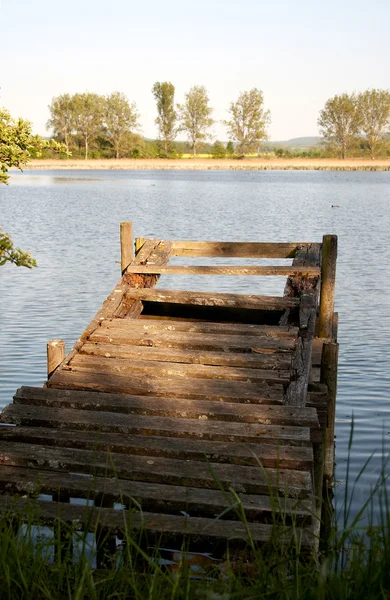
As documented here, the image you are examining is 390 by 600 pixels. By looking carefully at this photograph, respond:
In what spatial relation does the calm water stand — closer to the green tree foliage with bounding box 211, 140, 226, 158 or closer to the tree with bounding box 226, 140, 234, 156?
the green tree foliage with bounding box 211, 140, 226, 158

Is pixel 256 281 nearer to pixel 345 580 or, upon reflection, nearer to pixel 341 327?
pixel 341 327

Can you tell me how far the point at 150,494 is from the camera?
5309mm

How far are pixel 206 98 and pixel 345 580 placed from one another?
137732mm

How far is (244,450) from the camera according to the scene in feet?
19.2

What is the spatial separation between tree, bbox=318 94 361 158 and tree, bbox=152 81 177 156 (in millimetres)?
27293

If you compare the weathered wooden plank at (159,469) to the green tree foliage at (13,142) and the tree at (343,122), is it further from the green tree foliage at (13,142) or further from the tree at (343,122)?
the tree at (343,122)

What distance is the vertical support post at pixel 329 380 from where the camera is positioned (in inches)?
305

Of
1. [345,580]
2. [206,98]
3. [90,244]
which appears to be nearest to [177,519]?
[345,580]

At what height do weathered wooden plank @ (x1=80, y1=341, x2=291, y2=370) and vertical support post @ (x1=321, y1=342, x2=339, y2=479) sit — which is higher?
weathered wooden plank @ (x1=80, y1=341, x2=291, y2=370)

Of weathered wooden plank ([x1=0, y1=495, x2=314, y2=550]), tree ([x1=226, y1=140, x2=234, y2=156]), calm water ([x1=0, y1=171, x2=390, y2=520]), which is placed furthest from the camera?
tree ([x1=226, y1=140, x2=234, y2=156])

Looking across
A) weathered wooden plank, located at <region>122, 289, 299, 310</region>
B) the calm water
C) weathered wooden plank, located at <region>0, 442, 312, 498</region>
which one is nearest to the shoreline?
the calm water

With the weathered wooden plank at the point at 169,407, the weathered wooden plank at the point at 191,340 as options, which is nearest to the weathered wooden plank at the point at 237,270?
the weathered wooden plank at the point at 191,340

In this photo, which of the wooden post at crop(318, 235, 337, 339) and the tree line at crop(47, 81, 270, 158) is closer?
the wooden post at crop(318, 235, 337, 339)

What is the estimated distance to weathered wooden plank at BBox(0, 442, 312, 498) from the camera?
17.7 feet
